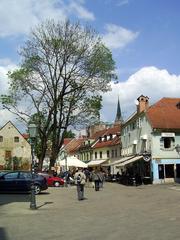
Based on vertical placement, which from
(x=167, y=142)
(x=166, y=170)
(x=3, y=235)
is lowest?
(x=3, y=235)

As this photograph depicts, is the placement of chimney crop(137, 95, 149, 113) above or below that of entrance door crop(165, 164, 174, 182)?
above

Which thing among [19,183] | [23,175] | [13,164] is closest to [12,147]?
[13,164]

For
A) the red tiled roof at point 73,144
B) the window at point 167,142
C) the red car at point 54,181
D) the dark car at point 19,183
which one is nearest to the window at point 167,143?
the window at point 167,142

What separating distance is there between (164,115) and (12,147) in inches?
1463

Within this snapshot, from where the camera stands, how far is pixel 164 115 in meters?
54.4

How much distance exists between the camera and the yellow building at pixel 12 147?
8369 cm

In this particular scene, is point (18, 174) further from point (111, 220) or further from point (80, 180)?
point (111, 220)

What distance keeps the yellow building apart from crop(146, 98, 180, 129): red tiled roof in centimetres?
3354

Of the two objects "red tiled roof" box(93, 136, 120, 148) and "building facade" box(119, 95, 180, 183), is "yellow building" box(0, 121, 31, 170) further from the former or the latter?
"building facade" box(119, 95, 180, 183)

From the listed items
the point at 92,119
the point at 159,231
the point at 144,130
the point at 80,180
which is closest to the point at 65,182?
the point at 92,119


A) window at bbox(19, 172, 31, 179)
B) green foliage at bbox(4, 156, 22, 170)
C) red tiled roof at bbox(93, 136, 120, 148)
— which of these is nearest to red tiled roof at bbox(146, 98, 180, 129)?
red tiled roof at bbox(93, 136, 120, 148)

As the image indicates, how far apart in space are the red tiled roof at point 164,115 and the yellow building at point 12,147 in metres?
33.5

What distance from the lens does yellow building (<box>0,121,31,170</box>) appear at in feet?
275

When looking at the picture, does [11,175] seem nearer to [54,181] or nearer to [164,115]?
[54,181]
